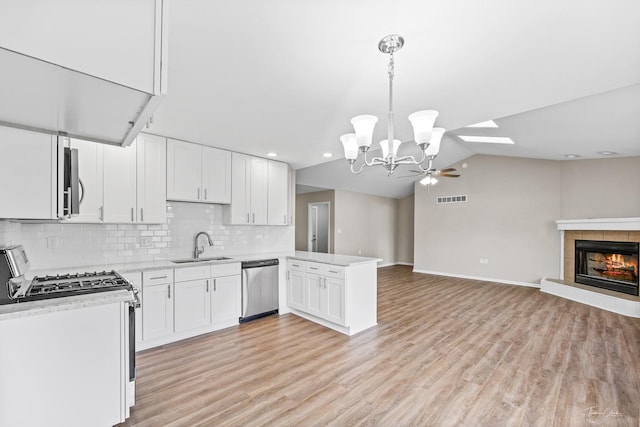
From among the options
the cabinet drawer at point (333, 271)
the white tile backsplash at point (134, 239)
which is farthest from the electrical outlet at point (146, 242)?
the cabinet drawer at point (333, 271)

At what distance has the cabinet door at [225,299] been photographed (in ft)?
11.7

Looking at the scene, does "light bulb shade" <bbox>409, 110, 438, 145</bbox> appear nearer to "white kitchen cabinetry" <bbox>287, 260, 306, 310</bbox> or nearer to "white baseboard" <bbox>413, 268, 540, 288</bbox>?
"white kitchen cabinetry" <bbox>287, 260, 306, 310</bbox>

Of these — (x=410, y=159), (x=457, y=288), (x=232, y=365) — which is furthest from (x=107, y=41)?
(x=457, y=288)

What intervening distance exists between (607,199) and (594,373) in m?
4.44

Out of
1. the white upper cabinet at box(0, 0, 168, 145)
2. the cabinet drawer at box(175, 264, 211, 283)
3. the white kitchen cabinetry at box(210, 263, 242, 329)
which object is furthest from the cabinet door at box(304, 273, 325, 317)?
the white upper cabinet at box(0, 0, 168, 145)

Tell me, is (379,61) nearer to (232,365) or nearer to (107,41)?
(107,41)

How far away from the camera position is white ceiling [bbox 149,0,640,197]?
1.53m

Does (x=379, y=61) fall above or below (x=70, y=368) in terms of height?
above

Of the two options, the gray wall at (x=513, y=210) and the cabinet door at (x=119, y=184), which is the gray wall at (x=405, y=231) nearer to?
the gray wall at (x=513, y=210)

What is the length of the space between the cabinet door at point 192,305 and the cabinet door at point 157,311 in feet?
0.27

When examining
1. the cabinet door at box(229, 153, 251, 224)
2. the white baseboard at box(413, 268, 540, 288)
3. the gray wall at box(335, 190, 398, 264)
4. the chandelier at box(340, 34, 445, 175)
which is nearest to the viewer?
the chandelier at box(340, 34, 445, 175)

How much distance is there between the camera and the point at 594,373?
267 centimetres

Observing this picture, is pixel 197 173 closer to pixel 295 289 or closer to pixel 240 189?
pixel 240 189

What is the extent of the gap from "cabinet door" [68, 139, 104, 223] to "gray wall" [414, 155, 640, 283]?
7.43 m
